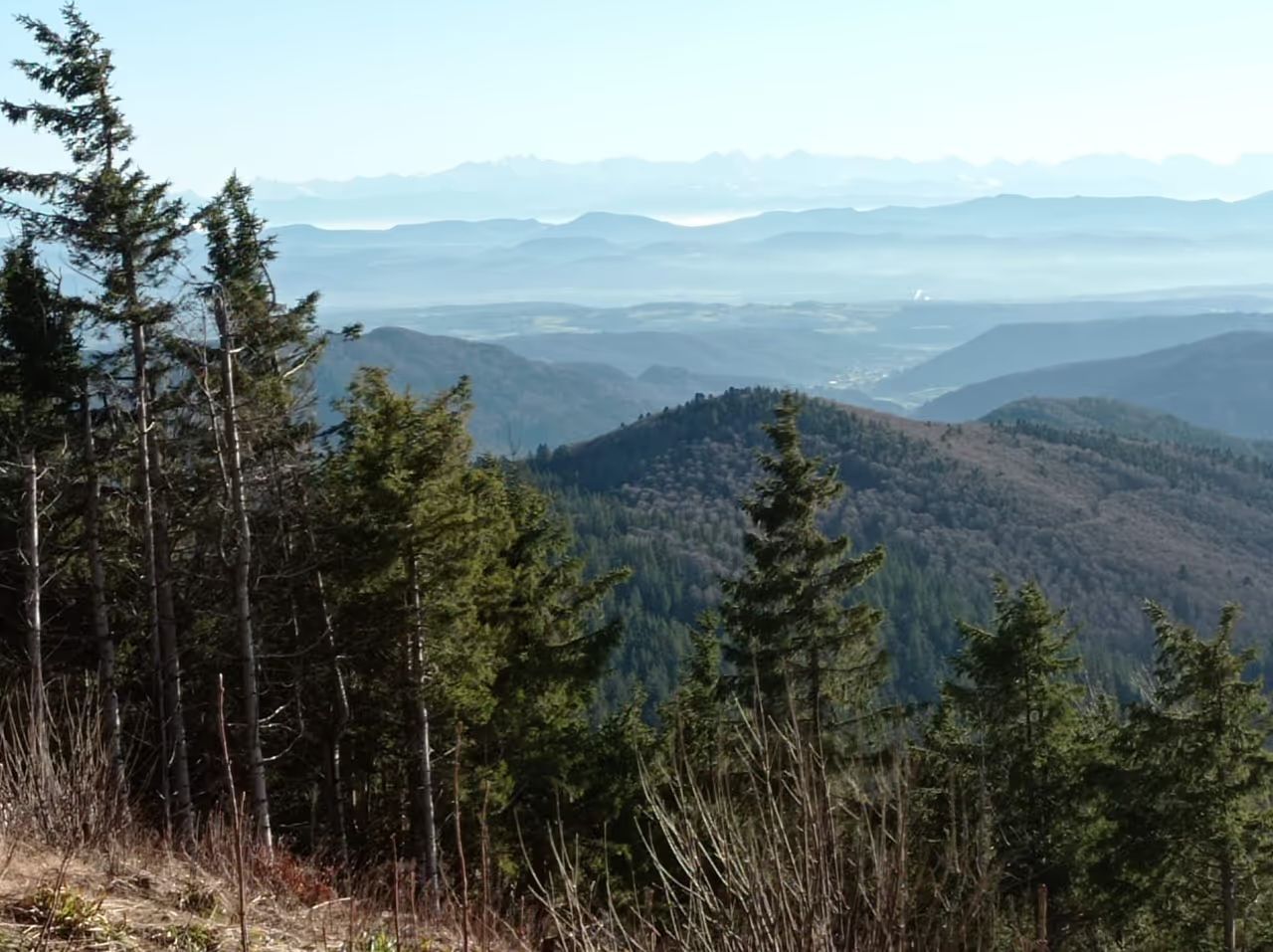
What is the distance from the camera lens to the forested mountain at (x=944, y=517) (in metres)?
115

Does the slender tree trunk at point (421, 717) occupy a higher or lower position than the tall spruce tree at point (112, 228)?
lower

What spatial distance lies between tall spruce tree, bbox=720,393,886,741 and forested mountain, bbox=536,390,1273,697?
7406 cm

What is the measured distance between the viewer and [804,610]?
61.0 ft

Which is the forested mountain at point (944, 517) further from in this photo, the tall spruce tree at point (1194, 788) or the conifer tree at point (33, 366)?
the conifer tree at point (33, 366)

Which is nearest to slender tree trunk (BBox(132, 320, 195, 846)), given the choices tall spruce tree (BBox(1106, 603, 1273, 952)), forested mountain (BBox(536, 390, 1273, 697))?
tall spruce tree (BBox(1106, 603, 1273, 952))

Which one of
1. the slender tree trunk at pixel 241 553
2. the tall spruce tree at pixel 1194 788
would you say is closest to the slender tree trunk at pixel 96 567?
the slender tree trunk at pixel 241 553

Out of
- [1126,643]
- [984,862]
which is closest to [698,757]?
[984,862]

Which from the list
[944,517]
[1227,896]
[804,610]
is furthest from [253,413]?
[944,517]

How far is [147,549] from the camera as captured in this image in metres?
14.4

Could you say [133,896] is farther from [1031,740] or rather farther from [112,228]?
[1031,740]

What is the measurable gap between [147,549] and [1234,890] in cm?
1627

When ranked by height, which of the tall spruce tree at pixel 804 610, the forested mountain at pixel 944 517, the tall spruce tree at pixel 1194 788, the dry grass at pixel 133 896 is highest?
the dry grass at pixel 133 896

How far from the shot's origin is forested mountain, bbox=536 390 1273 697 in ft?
378

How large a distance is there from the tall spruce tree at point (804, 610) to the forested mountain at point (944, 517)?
243ft
